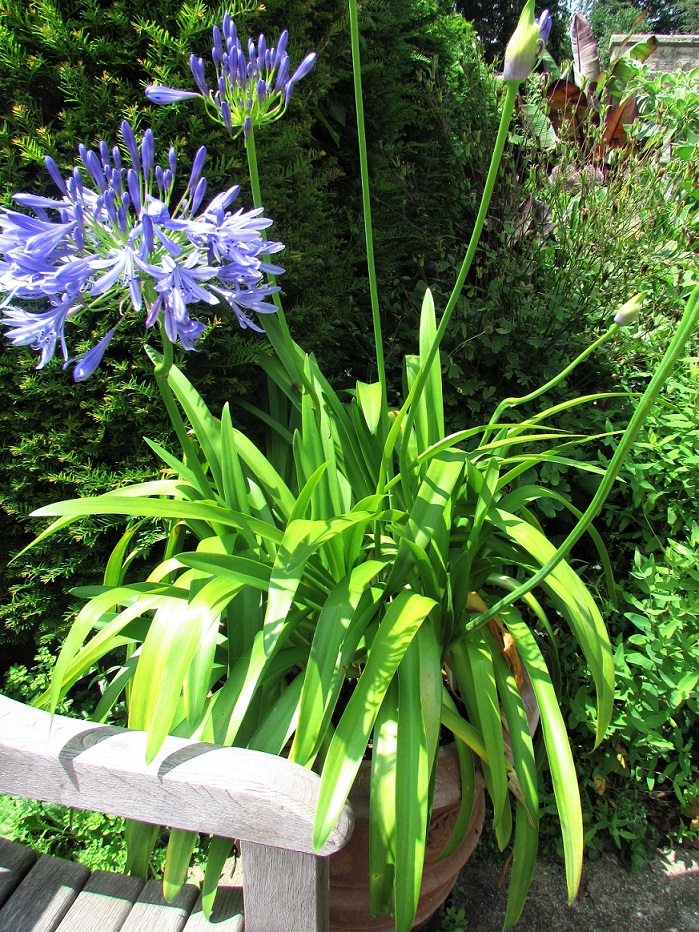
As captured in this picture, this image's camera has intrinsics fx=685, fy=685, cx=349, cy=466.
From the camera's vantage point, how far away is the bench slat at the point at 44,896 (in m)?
1.17

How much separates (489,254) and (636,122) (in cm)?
195

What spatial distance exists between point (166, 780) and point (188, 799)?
0.14 feet

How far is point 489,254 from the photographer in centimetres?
264

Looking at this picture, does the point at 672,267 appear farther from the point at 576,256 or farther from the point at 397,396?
the point at 397,396

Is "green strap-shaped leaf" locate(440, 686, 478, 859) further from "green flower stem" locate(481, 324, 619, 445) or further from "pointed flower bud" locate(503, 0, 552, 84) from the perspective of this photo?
"pointed flower bud" locate(503, 0, 552, 84)

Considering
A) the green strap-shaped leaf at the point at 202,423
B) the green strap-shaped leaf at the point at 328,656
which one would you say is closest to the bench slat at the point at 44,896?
the green strap-shaped leaf at the point at 328,656

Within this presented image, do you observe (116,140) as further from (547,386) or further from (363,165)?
(547,386)

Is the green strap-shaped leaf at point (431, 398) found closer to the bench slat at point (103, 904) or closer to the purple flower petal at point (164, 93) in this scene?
the purple flower petal at point (164, 93)

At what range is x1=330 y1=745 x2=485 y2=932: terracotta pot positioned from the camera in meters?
1.40

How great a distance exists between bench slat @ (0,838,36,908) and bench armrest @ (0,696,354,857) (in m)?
0.29

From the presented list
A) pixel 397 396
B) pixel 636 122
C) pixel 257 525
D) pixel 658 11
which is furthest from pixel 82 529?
pixel 658 11

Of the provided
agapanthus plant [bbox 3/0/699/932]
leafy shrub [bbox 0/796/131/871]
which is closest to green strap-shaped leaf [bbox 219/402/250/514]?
agapanthus plant [bbox 3/0/699/932]

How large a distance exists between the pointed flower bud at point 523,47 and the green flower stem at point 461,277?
2 cm

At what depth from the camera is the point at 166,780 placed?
3.23 ft
